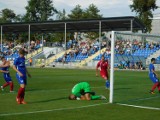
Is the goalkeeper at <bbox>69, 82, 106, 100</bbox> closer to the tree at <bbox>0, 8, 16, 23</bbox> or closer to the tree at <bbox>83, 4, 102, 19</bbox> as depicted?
the tree at <bbox>83, 4, 102, 19</bbox>

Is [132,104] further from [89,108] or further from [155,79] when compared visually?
[155,79]

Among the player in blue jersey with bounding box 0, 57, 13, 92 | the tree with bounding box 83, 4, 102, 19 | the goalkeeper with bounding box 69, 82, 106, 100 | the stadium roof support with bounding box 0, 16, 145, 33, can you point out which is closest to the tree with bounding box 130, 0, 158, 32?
the tree with bounding box 83, 4, 102, 19

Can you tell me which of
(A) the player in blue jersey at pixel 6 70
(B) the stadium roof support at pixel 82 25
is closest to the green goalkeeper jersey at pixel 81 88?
(A) the player in blue jersey at pixel 6 70

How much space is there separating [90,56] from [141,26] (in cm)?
870

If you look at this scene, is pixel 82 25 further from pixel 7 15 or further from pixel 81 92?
pixel 7 15

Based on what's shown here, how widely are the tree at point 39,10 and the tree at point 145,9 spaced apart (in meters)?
36.6

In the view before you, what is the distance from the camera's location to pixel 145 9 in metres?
73.1

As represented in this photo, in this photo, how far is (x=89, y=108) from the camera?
1274 cm

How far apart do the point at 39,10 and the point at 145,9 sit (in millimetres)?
39348

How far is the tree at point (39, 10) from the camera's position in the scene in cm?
10294

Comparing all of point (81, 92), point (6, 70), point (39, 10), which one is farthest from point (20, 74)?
point (39, 10)

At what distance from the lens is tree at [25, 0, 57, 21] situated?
103 m

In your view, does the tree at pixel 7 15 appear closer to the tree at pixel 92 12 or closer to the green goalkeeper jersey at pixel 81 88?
the tree at pixel 92 12

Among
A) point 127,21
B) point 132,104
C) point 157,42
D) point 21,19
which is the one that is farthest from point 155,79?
point 21,19
